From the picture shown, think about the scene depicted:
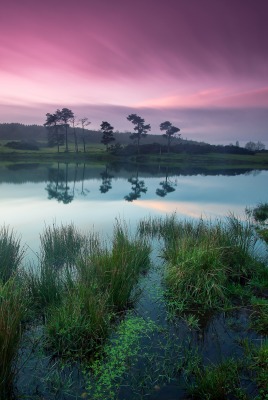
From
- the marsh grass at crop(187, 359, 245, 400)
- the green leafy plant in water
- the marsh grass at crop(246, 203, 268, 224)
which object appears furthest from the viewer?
the marsh grass at crop(246, 203, 268, 224)

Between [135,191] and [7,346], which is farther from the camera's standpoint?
[135,191]

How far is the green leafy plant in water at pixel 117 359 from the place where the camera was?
5.52 m

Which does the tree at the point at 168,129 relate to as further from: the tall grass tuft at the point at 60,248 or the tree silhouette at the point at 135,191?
the tall grass tuft at the point at 60,248

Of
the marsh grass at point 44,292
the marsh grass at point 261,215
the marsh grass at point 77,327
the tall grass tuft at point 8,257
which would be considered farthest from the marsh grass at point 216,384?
the marsh grass at point 261,215

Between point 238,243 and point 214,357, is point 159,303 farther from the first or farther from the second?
point 238,243

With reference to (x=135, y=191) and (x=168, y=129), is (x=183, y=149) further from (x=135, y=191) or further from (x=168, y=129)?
(x=135, y=191)

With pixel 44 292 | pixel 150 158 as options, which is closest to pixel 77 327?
pixel 44 292

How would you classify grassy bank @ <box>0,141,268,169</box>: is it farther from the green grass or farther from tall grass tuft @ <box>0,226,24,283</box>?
the green grass

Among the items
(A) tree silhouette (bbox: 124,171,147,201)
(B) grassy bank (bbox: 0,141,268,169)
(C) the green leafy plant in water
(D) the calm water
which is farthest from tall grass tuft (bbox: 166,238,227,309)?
(B) grassy bank (bbox: 0,141,268,169)

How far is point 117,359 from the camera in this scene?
6266 mm

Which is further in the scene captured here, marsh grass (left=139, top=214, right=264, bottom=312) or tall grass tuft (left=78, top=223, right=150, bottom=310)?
marsh grass (left=139, top=214, right=264, bottom=312)

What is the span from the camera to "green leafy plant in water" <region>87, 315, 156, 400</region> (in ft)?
18.1

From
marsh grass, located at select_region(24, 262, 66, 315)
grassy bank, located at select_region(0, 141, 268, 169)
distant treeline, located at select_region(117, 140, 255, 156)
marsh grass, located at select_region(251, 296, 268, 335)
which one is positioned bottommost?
marsh grass, located at select_region(251, 296, 268, 335)

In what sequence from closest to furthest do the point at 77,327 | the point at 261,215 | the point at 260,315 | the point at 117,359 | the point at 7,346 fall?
the point at 7,346 → the point at 117,359 → the point at 77,327 → the point at 260,315 → the point at 261,215
